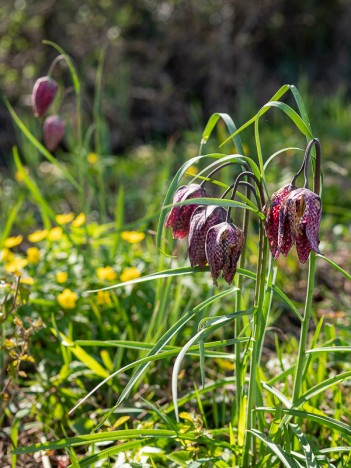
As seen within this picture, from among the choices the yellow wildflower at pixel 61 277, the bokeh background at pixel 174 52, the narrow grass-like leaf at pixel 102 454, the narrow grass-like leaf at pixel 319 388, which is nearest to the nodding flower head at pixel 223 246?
the narrow grass-like leaf at pixel 319 388

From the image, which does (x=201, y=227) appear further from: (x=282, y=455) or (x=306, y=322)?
(x=282, y=455)

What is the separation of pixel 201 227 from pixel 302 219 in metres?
0.17

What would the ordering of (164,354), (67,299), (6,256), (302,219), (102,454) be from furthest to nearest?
(6,256)
(67,299)
(102,454)
(164,354)
(302,219)

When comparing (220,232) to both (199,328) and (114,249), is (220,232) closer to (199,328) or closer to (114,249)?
(199,328)

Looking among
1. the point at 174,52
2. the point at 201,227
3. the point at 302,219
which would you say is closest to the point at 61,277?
the point at 201,227

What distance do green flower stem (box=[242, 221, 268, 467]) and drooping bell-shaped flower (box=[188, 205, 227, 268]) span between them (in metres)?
0.08

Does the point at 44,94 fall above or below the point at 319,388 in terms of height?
above

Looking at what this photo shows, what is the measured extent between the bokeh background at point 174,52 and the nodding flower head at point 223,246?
3.52 metres

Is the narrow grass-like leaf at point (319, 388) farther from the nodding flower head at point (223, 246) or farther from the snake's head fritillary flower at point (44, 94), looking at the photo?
the snake's head fritillary flower at point (44, 94)

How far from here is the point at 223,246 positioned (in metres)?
1.04

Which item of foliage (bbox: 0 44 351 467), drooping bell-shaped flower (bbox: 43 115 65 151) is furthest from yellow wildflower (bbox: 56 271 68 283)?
drooping bell-shaped flower (bbox: 43 115 65 151)

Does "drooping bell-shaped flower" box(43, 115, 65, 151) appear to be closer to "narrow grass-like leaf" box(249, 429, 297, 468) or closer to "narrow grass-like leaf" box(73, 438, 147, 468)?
"narrow grass-like leaf" box(73, 438, 147, 468)

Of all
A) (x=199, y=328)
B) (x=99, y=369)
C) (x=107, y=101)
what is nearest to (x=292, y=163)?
(x=107, y=101)

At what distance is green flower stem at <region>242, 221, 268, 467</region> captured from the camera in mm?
1115
